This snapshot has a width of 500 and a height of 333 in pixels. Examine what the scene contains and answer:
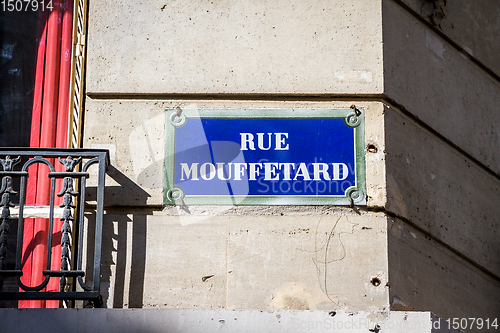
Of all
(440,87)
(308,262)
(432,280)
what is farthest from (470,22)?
(308,262)

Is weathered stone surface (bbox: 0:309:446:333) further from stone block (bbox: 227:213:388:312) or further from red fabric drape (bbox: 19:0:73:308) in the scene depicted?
red fabric drape (bbox: 19:0:73:308)

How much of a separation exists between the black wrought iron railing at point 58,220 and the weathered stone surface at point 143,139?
0.16 meters

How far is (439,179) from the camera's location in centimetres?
543

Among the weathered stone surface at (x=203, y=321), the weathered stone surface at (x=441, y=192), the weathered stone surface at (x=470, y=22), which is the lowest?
the weathered stone surface at (x=203, y=321)

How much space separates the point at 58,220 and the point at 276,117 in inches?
63.2

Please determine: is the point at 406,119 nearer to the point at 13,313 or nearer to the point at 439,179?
the point at 439,179

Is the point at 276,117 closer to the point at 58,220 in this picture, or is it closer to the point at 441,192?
the point at 441,192

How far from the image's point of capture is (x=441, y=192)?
541 centimetres

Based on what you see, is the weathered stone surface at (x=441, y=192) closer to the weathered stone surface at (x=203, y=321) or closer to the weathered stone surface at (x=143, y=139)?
the weathered stone surface at (x=143, y=139)

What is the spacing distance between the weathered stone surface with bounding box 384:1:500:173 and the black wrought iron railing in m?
2.09

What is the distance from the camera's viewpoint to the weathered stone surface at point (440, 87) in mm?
5434

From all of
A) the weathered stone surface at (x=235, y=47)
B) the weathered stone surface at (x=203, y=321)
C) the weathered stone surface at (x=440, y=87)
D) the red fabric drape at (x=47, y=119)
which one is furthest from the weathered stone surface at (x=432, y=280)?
the red fabric drape at (x=47, y=119)

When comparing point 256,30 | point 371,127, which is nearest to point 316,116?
point 371,127

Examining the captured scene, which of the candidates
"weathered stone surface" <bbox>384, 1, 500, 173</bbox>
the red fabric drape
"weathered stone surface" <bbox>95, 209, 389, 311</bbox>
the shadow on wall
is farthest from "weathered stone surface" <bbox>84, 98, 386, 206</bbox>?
"weathered stone surface" <bbox>384, 1, 500, 173</bbox>
